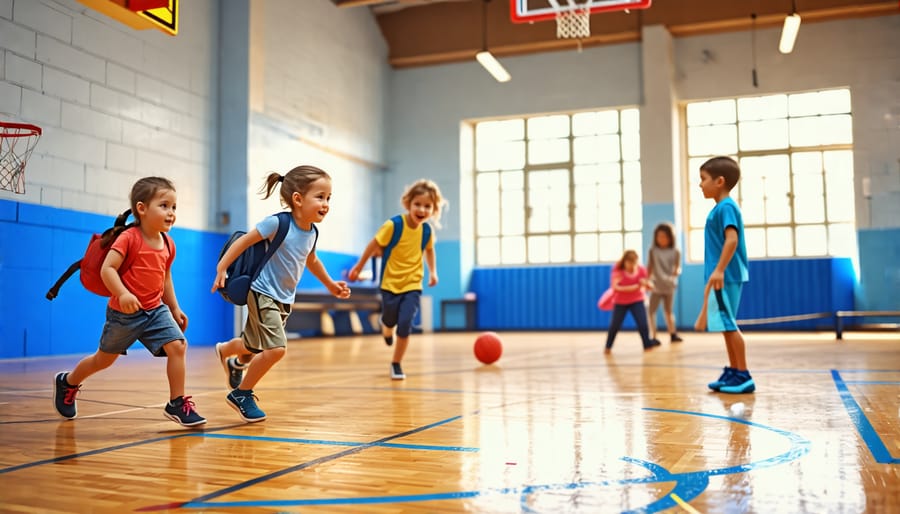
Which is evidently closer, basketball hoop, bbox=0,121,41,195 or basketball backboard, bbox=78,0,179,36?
basketball backboard, bbox=78,0,179,36

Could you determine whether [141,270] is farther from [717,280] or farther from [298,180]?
A: [717,280]

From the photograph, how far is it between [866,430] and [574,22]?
28.3ft

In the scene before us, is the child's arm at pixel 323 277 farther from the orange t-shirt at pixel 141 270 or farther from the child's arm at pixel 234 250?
the orange t-shirt at pixel 141 270

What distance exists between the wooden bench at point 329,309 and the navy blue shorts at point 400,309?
20.4ft

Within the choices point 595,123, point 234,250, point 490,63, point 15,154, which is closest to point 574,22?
point 490,63

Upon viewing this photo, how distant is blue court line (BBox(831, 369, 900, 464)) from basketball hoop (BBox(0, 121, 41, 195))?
23.9 feet

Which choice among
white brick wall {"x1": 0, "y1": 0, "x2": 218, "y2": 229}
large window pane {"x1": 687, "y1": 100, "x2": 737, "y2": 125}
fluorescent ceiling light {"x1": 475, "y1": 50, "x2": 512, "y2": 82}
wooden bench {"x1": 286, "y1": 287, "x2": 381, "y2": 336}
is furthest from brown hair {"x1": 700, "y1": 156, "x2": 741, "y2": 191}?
large window pane {"x1": 687, "y1": 100, "x2": 737, "y2": 125}

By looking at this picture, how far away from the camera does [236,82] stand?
11328mm

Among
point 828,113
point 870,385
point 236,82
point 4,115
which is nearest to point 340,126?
point 236,82

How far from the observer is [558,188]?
50.7 feet

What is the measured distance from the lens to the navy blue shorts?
5.32 meters

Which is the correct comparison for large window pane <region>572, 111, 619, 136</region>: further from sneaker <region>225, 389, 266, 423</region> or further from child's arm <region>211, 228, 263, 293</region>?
sneaker <region>225, 389, 266, 423</region>

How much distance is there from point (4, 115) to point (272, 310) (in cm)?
600

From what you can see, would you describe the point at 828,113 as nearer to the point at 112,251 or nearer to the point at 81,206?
the point at 81,206
